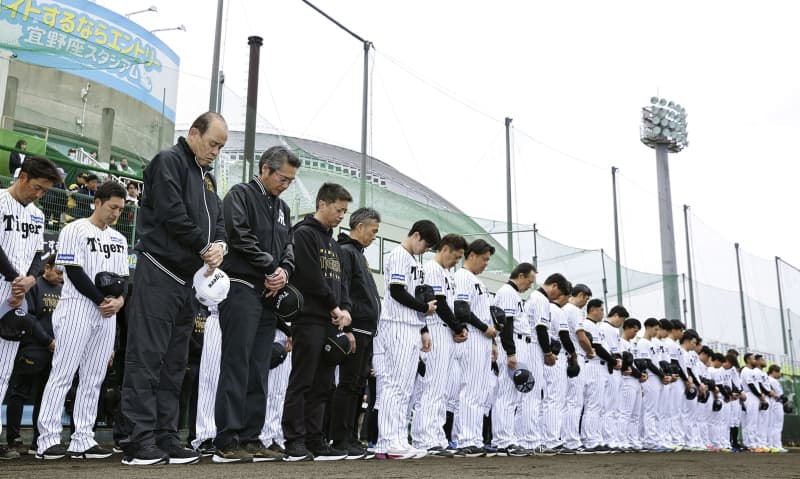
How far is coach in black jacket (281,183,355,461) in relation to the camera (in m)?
4.96

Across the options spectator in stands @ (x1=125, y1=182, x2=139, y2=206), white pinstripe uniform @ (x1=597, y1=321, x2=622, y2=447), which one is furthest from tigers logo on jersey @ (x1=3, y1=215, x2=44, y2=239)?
white pinstripe uniform @ (x1=597, y1=321, x2=622, y2=447)

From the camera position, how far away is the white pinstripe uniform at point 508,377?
23.7ft

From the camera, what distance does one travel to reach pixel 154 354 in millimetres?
3957

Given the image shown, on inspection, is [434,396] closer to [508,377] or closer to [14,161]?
[508,377]

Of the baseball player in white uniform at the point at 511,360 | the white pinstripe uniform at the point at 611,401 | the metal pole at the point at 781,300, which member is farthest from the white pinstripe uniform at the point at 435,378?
the metal pole at the point at 781,300

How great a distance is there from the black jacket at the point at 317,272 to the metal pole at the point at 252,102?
13.3 ft

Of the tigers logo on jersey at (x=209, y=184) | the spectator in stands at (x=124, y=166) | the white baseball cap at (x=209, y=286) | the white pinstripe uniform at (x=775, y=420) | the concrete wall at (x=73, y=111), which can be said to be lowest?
the white pinstripe uniform at (x=775, y=420)

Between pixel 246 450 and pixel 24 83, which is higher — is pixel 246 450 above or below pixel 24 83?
below

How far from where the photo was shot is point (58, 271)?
228 inches

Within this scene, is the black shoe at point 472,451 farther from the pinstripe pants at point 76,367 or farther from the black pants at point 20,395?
the black pants at point 20,395

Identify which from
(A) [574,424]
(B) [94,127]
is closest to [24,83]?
(B) [94,127]

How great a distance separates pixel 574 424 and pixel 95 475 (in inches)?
255

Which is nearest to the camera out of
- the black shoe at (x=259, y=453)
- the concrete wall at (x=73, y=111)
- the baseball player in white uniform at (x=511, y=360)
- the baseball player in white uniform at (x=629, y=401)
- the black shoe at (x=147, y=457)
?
the black shoe at (x=147, y=457)

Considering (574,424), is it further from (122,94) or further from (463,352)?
(122,94)
